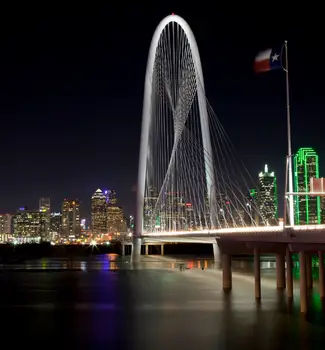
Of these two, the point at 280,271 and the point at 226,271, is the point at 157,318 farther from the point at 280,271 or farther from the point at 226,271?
the point at 280,271

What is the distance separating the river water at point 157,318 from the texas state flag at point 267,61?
11.5 m

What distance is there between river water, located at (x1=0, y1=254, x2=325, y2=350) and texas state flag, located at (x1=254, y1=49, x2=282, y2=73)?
11.5m

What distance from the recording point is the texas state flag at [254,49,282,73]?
28422mm

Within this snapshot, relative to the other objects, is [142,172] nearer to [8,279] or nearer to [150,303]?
[8,279]

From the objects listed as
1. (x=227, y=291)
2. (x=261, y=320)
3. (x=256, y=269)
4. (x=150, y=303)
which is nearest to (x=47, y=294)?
(x=150, y=303)

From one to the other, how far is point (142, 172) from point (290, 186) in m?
58.6

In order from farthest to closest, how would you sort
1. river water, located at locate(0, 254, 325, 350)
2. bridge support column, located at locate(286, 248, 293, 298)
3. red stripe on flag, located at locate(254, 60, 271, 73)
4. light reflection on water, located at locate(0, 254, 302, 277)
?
light reflection on water, located at locate(0, 254, 302, 277)
bridge support column, located at locate(286, 248, 293, 298)
red stripe on flag, located at locate(254, 60, 271, 73)
river water, located at locate(0, 254, 325, 350)

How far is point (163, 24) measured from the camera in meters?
68.8

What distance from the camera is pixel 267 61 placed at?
2867 centimetres

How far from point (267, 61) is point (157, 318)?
13699mm

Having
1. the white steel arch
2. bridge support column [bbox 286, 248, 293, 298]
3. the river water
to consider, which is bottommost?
the river water

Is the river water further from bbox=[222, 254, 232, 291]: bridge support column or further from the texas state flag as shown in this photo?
the texas state flag

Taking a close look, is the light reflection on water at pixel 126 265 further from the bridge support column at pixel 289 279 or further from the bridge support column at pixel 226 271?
the bridge support column at pixel 289 279

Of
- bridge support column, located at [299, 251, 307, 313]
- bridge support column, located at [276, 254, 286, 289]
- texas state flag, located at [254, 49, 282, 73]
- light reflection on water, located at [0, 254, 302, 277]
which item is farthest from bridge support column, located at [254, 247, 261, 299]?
light reflection on water, located at [0, 254, 302, 277]
